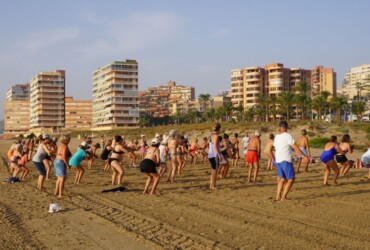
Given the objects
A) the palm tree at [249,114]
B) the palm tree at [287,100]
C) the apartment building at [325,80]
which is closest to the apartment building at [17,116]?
the palm tree at [249,114]

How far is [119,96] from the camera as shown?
4567 inches

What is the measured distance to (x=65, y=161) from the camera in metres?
10.9

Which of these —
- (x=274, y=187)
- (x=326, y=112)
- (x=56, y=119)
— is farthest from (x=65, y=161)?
(x=56, y=119)

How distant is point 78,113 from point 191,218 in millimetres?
148962

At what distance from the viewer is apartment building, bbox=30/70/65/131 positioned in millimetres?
137875

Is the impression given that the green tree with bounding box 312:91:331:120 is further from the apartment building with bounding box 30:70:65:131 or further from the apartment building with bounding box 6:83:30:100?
the apartment building with bounding box 6:83:30:100

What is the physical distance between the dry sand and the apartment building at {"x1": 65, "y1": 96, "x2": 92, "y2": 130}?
142 metres

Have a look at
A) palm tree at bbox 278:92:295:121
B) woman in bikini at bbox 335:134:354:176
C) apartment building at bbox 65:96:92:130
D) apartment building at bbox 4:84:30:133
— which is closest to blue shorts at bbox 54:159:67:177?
woman in bikini at bbox 335:134:354:176

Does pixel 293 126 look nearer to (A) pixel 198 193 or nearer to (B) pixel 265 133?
(B) pixel 265 133

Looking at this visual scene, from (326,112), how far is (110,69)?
180 feet

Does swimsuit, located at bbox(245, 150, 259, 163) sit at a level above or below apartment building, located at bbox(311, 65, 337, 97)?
below

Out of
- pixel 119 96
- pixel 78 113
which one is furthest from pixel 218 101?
pixel 78 113

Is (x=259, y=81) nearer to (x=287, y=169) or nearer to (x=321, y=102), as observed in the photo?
(x=321, y=102)

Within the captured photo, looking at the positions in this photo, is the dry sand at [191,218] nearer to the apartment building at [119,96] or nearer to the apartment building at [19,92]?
the apartment building at [119,96]
